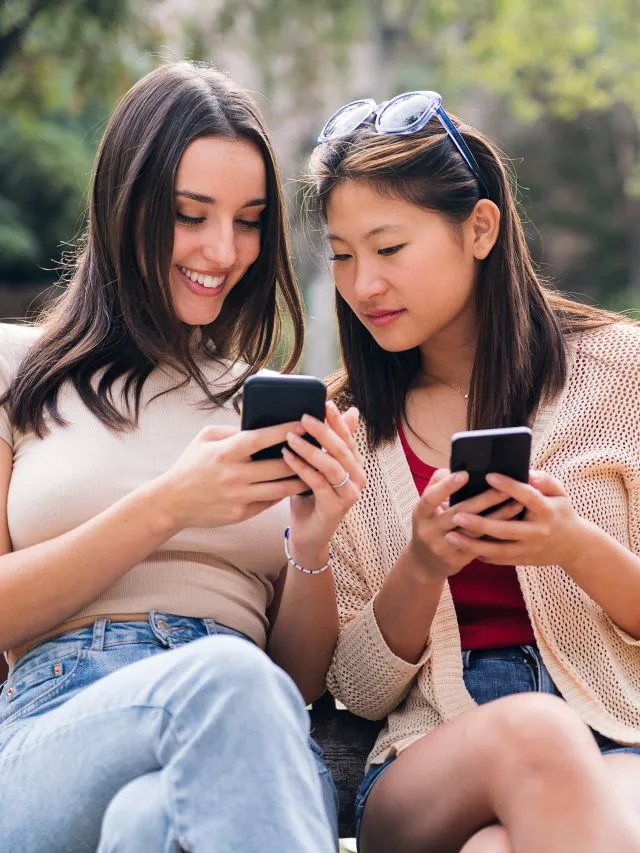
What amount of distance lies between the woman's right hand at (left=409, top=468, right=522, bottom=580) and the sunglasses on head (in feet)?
3.19

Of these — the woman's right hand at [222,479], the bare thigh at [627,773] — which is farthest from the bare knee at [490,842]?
the woman's right hand at [222,479]

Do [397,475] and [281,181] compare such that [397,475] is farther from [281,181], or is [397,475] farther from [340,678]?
[281,181]

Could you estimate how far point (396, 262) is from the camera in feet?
9.58

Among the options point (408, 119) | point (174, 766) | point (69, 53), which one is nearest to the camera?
point (174, 766)

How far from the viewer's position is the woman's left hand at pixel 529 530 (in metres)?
2.44

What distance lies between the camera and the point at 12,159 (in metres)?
16.0

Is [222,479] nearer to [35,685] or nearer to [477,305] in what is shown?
[35,685]

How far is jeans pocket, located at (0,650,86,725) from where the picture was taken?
2412mm

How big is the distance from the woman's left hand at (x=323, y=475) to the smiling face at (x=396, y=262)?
1.56ft

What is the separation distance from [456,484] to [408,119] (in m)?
1.10

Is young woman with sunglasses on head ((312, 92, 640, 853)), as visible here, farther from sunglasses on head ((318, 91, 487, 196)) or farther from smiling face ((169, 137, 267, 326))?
smiling face ((169, 137, 267, 326))

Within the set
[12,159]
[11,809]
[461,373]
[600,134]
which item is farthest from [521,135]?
[11,809]

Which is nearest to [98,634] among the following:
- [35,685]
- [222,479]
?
[35,685]

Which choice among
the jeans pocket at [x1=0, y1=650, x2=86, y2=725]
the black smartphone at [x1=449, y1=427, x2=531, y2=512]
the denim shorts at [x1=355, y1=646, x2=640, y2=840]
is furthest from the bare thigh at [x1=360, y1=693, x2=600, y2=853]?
the jeans pocket at [x1=0, y1=650, x2=86, y2=725]
